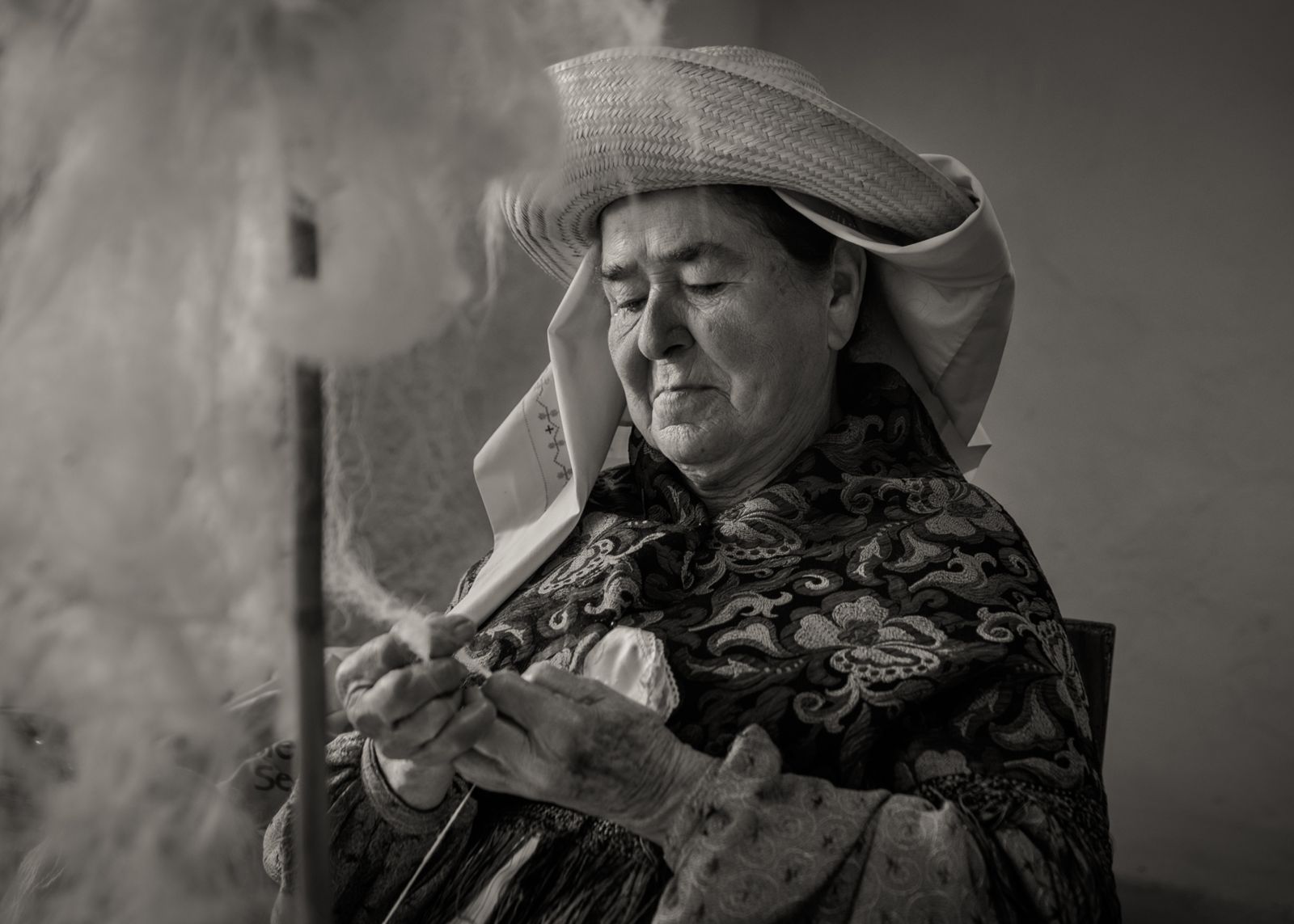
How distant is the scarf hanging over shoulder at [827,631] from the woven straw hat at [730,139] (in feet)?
0.76

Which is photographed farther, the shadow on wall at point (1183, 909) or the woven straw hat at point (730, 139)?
the shadow on wall at point (1183, 909)

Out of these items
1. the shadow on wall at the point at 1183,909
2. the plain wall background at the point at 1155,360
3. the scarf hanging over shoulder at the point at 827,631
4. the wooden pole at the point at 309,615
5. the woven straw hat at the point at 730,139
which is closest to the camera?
the wooden pole at the point at 309,615

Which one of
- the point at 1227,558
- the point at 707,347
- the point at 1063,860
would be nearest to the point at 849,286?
the point at 707,347

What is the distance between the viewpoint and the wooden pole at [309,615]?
548mm

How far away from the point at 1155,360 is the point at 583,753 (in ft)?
7.40

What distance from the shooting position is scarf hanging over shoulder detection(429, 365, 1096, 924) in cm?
103

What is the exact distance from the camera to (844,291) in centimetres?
140

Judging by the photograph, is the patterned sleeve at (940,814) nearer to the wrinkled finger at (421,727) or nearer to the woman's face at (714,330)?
the wrinkled finger at (421,727)

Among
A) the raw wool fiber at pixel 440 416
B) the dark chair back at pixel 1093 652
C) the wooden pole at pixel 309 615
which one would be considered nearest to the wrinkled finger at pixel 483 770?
the raw wool fiber at pixel 440 416

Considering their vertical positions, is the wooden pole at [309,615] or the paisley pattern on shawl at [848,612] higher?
the wooden pole at [309,615]

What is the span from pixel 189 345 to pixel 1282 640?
102 inches

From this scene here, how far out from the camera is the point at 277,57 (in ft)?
1.80

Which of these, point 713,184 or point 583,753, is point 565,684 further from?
point 713,184

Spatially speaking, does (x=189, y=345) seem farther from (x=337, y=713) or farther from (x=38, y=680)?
Answer: (x=337, y=713)
